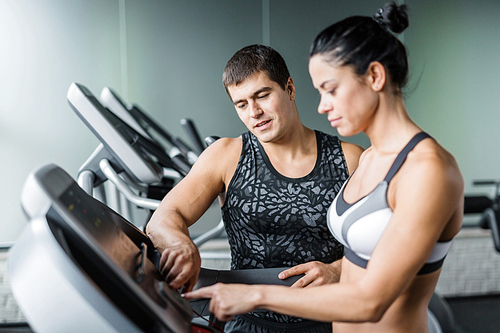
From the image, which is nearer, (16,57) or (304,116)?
(16,57)

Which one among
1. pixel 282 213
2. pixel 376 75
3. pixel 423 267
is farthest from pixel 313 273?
pixel 376 75

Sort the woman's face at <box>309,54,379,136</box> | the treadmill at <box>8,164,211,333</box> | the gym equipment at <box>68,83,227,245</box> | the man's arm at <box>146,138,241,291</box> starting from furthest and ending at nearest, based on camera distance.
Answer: the gym equipment at <box>68,83,227,245</box>
the man's arm at <box>146,138,241,291</box>
the woman's face at <box>309,54,379,136</box>
the treadmill at <box>8,164,211,333</box>

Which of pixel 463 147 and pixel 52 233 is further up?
pixel 52 233

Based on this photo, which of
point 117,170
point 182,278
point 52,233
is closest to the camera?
point 52,233

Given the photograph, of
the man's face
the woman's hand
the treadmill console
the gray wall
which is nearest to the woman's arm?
the woman's hand

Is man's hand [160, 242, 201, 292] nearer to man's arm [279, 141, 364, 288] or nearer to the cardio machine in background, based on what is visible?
the cardio machine in background

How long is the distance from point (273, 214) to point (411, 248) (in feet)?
2.05

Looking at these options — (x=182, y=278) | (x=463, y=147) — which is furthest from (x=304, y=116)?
(x=182, y=278)

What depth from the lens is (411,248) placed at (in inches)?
26.1

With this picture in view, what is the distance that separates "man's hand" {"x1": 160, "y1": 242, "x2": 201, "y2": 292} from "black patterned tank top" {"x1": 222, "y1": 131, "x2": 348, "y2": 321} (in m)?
0.32

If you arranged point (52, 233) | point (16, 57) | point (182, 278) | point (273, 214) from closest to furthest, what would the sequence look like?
point (52, 233), point (182, 278), point (273, 214), point (16, 57)

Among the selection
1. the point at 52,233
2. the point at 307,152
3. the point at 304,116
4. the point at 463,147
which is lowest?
the point at 463,147

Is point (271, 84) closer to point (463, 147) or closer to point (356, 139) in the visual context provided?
point (356, 139)

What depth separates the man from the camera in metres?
1.25
